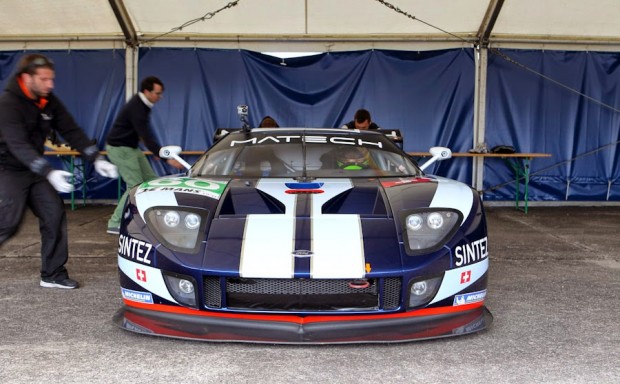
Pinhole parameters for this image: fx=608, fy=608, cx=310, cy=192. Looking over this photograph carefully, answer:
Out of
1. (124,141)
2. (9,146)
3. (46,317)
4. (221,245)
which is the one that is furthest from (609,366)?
(124,141)

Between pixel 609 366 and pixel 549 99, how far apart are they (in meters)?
7.40

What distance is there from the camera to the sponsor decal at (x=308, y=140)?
3883 millimetres

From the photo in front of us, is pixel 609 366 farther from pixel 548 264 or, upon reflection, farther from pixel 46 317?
pixel 46 317

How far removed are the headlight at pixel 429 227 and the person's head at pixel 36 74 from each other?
7.24 ft

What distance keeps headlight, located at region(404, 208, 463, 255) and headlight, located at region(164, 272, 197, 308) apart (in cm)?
95

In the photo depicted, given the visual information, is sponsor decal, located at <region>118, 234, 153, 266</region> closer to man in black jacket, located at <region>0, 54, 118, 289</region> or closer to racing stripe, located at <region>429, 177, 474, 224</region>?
man in black jacket, located at <region>0, 54, 118, 289</region>

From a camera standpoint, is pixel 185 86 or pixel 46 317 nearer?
pixel 46 317

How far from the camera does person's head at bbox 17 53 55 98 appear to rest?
3.42m

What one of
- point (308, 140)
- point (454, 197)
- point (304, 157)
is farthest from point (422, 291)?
point (308, 140)

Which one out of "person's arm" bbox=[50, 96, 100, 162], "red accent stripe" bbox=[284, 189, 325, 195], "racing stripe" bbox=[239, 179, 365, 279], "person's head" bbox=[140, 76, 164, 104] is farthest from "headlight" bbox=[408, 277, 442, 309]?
"person's head" bbox=[140, 76, 164, 104]

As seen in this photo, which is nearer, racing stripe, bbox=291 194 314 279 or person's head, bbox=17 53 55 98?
racing stripe, bbox=291 194 314 279

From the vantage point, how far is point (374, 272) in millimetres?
2508

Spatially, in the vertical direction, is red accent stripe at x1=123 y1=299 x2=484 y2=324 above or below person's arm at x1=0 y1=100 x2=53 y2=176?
below

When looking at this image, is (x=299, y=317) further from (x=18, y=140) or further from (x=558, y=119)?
(x=558, y=119)
